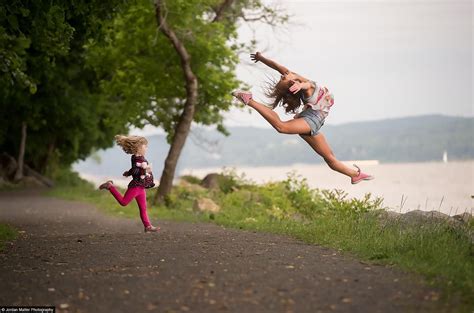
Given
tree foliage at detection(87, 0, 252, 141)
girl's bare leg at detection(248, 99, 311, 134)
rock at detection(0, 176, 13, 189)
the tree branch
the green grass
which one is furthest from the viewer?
rock at detection(0, 176, 13, 189)

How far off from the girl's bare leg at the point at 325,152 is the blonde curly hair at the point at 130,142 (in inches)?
130

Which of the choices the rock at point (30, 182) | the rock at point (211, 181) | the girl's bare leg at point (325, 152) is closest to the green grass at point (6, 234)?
the girl's bare leg at point (325, 152)

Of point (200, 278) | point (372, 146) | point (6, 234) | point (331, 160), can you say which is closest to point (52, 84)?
point (6, 234)

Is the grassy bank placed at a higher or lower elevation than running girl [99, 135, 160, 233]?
lower

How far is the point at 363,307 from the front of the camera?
576 centimetres

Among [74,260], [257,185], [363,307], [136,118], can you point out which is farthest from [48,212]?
[363,307]

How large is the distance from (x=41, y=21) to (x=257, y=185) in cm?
1264

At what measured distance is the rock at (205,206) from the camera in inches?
695

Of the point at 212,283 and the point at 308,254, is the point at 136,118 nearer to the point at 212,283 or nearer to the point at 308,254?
the point at 308,254

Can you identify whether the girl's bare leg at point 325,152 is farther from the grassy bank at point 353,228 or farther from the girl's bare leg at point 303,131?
the grassy bank at point 353,228

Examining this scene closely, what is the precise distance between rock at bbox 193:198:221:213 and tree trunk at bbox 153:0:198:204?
184cm

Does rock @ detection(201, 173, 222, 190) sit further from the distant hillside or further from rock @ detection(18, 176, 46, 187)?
the distant hillside

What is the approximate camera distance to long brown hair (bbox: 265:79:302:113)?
867cm

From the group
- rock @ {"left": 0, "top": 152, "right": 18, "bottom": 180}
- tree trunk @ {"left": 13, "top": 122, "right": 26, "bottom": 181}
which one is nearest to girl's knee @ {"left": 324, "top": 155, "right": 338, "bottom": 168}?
tree trunk @ {"left": 13, "top": 122, "right": 26, "bottom": 181}
